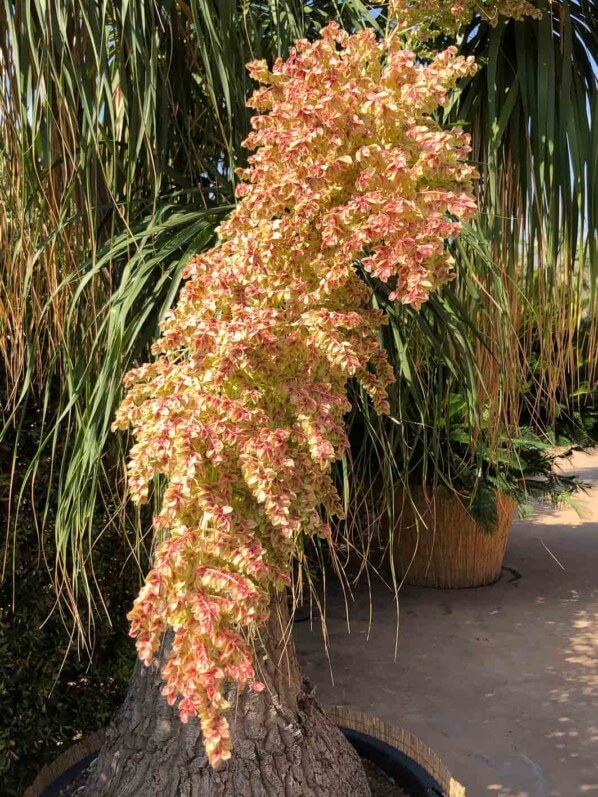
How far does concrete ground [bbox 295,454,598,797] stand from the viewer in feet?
6.77

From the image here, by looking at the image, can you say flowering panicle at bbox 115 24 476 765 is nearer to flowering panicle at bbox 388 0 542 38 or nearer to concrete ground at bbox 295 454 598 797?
flowering panicle at bbox 388 0 542 38

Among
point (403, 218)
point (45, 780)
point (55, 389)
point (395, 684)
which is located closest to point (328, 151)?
point (403, 218)

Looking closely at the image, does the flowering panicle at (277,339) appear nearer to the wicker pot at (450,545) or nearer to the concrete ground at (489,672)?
the concrete ground at (489,672)

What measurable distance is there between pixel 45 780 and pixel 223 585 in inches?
48.2

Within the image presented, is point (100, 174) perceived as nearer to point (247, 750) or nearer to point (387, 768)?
point (247, 750)

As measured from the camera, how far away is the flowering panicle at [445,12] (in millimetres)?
1133

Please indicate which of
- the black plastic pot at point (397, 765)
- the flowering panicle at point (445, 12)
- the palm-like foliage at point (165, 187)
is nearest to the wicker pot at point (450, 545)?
the black plastic pot at point (397, 765)

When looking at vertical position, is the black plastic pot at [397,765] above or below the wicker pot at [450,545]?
above

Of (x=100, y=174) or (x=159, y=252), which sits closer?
(x=159, y=252)

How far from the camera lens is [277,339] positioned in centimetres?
70

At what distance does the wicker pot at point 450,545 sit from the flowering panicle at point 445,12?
2.38m

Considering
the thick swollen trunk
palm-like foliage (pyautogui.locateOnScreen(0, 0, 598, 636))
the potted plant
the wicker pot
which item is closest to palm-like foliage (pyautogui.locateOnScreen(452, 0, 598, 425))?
palm-like foliage (pyautogui.locateOnScreen(0, 0, 598, 636))

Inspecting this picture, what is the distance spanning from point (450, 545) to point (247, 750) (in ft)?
7.36

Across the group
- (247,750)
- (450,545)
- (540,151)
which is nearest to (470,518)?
(450,545)
